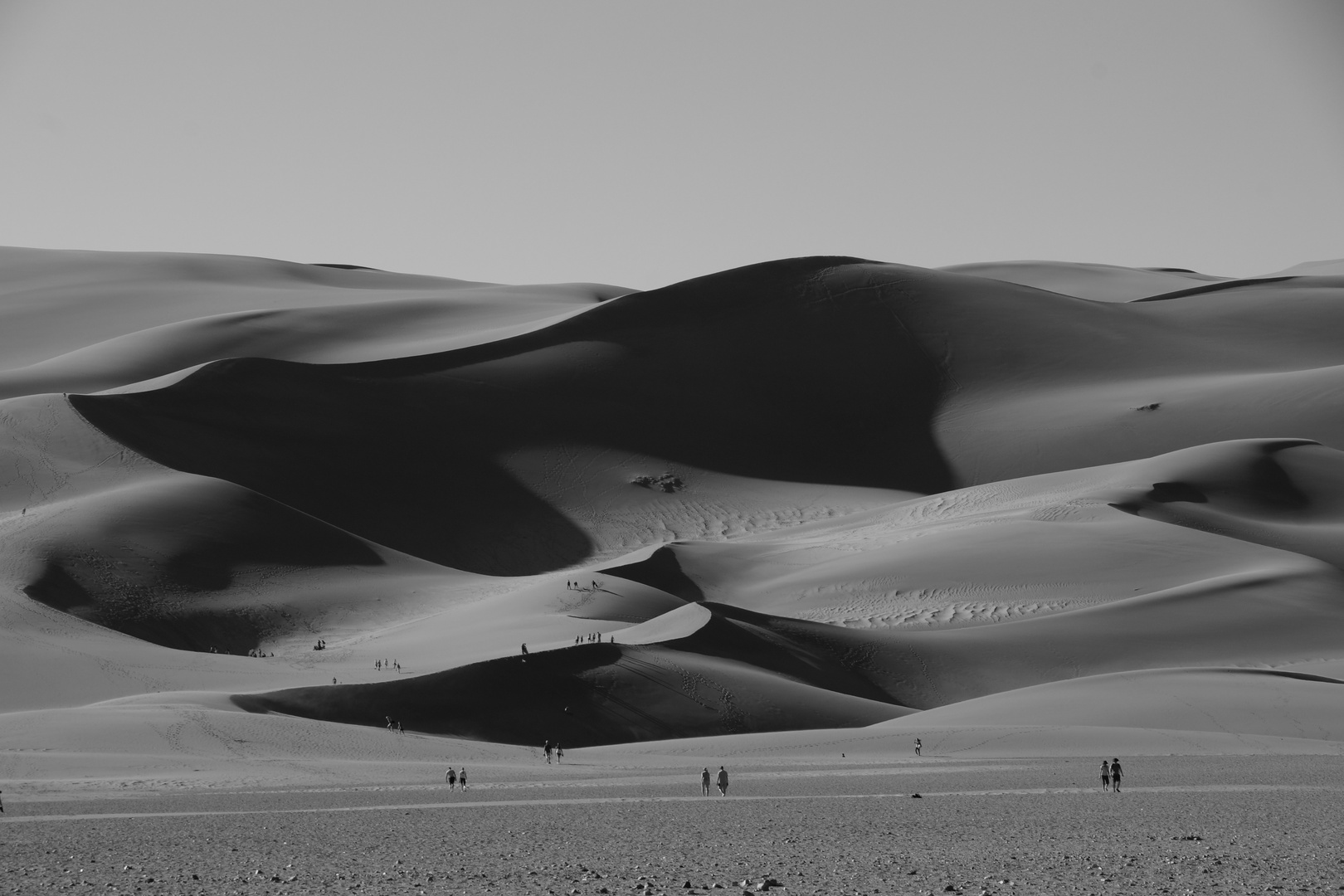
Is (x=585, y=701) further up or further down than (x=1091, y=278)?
further down

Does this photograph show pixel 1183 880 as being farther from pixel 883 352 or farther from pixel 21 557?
pixel 883 352

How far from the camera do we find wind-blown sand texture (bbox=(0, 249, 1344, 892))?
114 feet

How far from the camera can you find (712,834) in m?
20.1

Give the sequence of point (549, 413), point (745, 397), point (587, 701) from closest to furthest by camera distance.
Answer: point (587, 701)
point (549, 413)
point (745, 397)

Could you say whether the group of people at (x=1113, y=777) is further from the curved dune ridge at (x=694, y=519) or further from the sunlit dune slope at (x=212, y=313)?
the sunlit dune slope at (x=212, y=313)

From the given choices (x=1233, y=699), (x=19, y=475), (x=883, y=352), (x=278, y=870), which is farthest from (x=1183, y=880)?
(x=883, y=352)

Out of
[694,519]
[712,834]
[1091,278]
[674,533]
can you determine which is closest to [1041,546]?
[674,533]

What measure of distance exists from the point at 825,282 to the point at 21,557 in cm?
6087

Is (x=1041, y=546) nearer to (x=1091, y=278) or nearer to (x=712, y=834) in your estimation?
(x=712, y=834)

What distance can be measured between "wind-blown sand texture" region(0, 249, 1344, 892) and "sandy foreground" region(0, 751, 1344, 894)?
2.32ft

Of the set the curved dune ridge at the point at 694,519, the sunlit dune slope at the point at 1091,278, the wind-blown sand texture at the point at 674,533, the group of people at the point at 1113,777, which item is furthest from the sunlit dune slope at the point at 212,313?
the group of people at the point at 1113,777

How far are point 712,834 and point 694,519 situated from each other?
53.0 m

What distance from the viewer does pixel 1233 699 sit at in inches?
→ 1441

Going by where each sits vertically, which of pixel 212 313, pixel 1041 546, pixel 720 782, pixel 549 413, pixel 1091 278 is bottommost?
pixel 720 782
